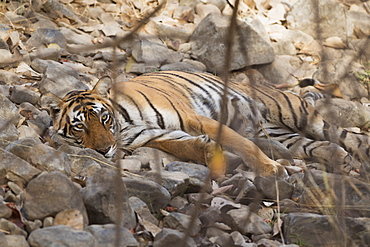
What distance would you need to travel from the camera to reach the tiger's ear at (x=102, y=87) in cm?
376

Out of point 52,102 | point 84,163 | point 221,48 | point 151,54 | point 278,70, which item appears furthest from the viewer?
point 278,70

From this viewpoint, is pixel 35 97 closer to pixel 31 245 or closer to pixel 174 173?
pixel 174 173

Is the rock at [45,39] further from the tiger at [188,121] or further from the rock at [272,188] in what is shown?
the rock at [272,188]

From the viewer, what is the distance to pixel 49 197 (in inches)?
69.7

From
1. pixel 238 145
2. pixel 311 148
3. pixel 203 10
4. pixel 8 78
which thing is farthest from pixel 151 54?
pixel 238 145

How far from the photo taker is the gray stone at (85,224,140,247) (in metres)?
1.66

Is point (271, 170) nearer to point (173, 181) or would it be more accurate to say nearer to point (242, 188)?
point (242, 188)

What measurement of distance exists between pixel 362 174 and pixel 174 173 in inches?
46.6

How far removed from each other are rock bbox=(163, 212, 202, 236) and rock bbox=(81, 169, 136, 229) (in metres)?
0.19

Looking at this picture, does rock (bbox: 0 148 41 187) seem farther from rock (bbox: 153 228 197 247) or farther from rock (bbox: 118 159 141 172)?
rock (bbox: 118 159 141 172)

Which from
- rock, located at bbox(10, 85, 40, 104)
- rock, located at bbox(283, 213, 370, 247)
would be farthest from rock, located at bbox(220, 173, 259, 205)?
rock, located at bbox(10, 85, 40, 104)

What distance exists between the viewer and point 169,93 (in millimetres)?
4172

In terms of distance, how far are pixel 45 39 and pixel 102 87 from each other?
2.06 meters

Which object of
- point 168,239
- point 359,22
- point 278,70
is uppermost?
point 168,239
